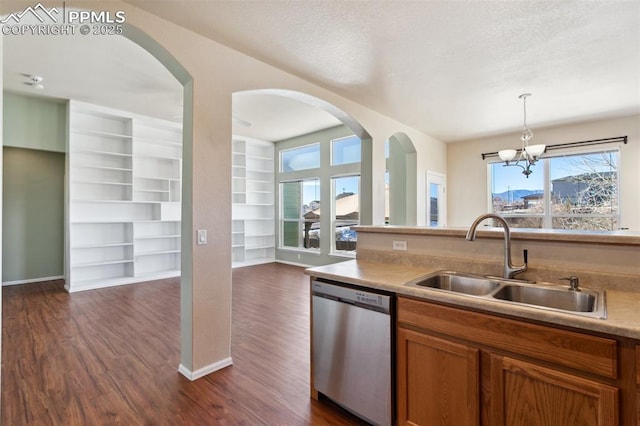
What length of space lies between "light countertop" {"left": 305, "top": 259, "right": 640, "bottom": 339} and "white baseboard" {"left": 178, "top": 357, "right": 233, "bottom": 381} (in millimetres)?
1239

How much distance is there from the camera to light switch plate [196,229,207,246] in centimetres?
253

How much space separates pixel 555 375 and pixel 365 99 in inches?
146

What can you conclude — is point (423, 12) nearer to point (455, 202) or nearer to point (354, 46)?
point (354, 46)

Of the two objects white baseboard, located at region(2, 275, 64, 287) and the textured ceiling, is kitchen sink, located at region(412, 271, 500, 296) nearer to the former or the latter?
the textured ceiling

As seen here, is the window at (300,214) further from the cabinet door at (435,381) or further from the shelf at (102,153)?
the cabinet door at (435,381)

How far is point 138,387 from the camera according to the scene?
2344 mm

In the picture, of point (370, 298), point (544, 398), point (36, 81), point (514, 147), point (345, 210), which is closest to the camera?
point (544, 398)

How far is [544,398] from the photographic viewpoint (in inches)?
52.0

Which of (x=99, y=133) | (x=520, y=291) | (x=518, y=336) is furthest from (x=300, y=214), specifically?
(x=518, y=336)

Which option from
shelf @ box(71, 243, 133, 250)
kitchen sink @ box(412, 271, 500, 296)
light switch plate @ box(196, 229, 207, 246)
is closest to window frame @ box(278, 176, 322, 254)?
shelf @ box(71, 243, 133, 250)

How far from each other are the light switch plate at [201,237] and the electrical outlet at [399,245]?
154cm

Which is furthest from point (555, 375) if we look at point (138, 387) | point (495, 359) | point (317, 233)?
point (317, 233)

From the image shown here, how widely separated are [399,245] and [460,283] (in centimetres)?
55

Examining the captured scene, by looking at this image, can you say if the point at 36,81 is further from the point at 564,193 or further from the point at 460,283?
the point at 564,193
